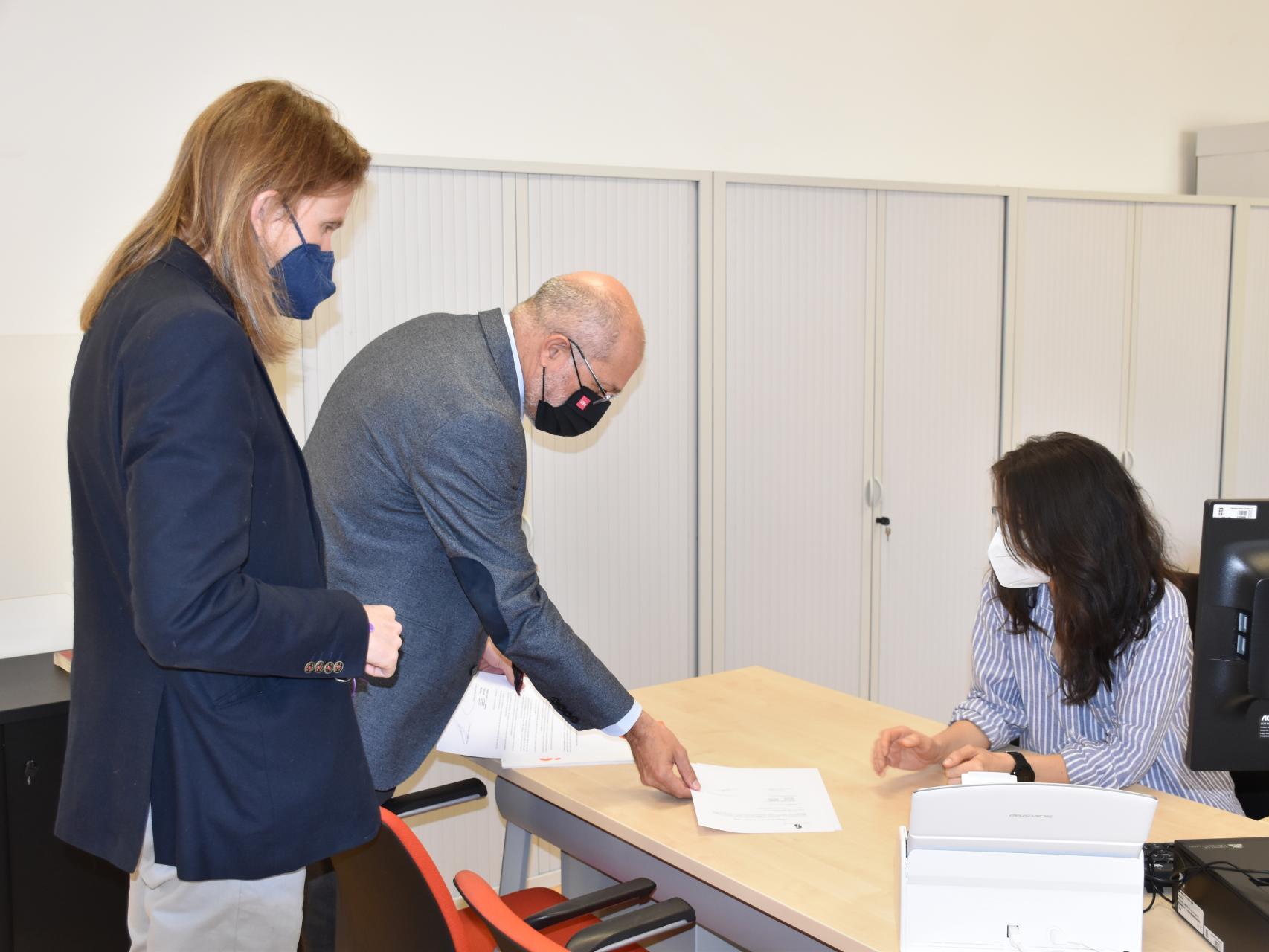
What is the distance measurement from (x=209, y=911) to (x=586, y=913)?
578 mm

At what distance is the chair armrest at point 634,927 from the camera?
1530mm

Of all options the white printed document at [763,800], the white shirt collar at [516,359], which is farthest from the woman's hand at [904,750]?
the white shirt collar at [516,359]

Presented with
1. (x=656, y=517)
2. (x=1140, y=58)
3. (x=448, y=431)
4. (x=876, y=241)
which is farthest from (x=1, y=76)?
(x=1140, y=58)

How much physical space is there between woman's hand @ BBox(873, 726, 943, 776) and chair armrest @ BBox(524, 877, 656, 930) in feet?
1.55

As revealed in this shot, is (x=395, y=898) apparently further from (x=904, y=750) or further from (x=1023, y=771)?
(x=1023, y=771)

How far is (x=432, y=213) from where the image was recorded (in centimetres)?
308

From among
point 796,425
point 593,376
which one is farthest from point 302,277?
point 796,425

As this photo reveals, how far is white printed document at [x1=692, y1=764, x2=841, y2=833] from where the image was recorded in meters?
1.73

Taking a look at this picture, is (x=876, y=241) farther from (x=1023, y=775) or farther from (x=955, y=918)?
(x=955, y=918)

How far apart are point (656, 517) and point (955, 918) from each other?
2202 mm

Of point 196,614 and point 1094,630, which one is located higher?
point 196,614

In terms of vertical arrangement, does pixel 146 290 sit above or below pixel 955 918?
above

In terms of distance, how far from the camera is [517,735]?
6.86ft

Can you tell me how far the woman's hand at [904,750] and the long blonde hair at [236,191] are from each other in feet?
3.97
